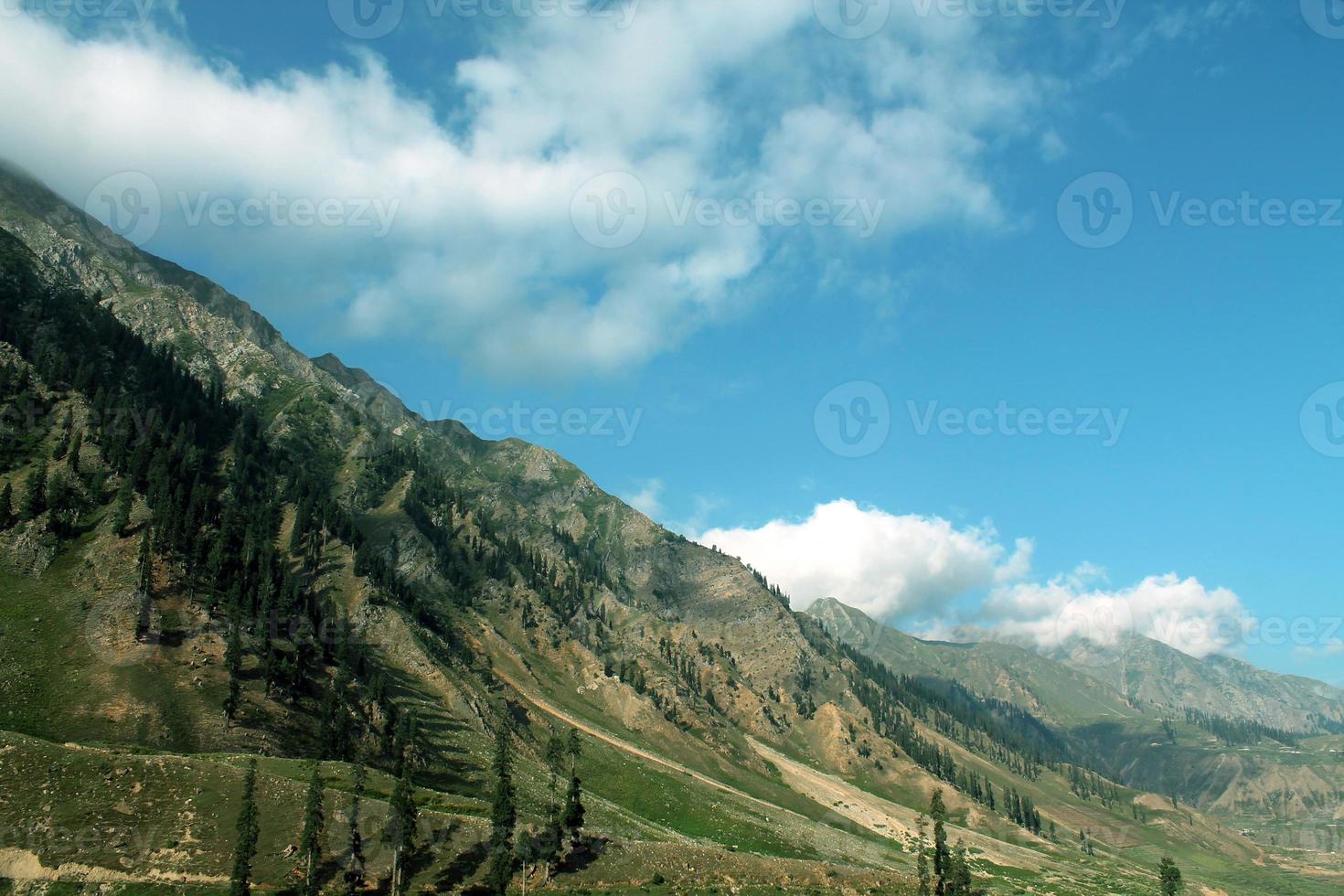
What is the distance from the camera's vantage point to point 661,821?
139750 millimetres

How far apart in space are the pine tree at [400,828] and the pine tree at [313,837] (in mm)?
7120

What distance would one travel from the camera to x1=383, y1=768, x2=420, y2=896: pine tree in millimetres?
83938

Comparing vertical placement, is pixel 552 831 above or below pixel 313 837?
below

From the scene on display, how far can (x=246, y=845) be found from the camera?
72.8 metres

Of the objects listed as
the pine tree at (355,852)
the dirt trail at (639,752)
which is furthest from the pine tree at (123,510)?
the dirt trail at (639,752)

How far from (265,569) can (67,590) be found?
3323cm

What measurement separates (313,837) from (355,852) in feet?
19.2

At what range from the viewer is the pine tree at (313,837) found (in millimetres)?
76631

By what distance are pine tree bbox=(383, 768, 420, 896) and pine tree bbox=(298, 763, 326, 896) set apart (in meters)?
7.12

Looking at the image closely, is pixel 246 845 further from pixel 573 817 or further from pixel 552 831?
pixel 573 817

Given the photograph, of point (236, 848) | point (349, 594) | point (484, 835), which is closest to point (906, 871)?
point (484, 835)

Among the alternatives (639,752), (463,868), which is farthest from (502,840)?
(639,752)

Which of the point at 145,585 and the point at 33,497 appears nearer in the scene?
the point at 145,585

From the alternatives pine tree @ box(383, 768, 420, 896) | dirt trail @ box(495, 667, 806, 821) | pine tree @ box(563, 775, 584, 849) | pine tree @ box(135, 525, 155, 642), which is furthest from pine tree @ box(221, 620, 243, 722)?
dirt trail @ box(495, 667, 806, 821)
